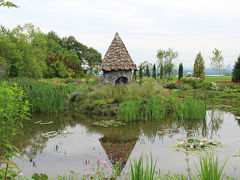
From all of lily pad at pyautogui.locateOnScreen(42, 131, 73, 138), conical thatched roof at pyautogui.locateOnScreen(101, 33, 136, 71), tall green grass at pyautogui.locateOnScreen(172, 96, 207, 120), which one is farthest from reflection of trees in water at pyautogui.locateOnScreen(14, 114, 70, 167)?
conical thatched roof at pyautogui.locateOnScreen(101, 33, 136, 71)

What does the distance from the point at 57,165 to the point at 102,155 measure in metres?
1.01

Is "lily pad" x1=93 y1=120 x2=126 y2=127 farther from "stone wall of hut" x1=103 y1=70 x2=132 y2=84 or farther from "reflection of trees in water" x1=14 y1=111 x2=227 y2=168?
"stone wall of hut" x1=103 y1=70 x2=132 y2=84

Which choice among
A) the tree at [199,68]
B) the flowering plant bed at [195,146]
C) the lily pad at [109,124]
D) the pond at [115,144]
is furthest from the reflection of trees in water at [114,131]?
the tree at [199,68]

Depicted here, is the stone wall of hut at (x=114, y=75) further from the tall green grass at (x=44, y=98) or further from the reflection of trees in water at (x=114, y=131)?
the reflection of trees in water at (x=114, y=131)

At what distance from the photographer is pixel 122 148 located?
551cm

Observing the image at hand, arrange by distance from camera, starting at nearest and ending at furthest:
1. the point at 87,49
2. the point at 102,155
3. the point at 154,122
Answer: the point at 102,155 → the point at 154,122 → the point at 87,49

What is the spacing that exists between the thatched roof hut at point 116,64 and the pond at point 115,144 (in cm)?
556

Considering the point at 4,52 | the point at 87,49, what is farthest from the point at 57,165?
the point at 87,49

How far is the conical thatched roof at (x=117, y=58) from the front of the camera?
13398mm

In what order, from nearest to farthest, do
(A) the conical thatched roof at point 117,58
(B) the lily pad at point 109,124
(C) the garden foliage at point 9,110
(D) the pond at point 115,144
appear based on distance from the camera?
1. (C) the garden foliage at point 9,110
2. (D) the pond at point 115,144
3. (B) the lily pad at point 109,124
4. (A) the conical thatched roof at point 117,58

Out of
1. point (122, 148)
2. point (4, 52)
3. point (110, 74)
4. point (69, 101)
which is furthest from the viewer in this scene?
point (4, 52)

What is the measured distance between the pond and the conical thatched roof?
5604 millimetres

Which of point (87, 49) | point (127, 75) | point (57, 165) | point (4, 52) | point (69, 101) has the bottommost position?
point (57, 165)

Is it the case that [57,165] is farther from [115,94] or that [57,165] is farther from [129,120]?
[115,94]
